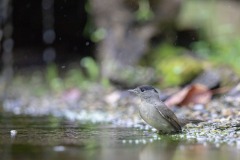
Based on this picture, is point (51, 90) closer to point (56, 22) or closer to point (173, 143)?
point (56, 22)

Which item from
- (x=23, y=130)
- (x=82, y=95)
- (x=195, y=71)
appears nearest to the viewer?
(x=23, y=130)

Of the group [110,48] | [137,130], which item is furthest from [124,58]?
[137,130]

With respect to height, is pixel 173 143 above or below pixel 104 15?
below

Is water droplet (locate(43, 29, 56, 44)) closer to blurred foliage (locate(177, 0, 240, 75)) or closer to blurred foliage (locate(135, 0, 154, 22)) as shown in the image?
blurred foliage (locate(135, 0, 154, 22))

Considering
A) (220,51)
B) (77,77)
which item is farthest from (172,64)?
(77,77)

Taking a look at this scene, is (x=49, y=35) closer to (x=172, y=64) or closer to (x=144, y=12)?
(x=144, y=12)

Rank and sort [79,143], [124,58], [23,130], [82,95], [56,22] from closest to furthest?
[79,143] < [23,130] < [82,95] < [124,58] < [56,22]
